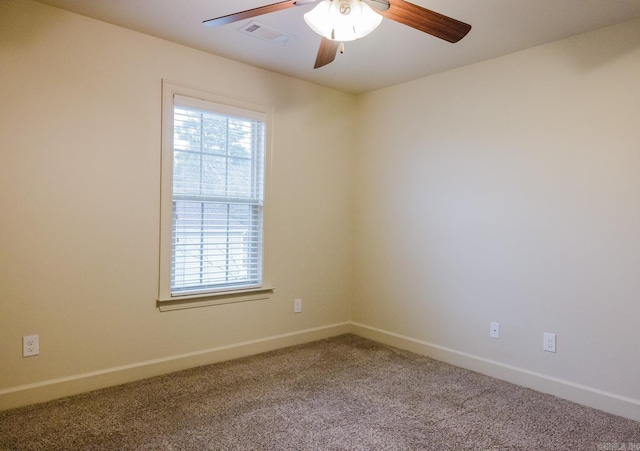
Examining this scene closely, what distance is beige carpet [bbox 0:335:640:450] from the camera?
2.21 meters

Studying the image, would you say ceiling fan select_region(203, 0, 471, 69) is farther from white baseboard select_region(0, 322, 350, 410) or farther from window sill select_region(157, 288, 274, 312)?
white baseboard select_region(0, 322, 350, 410)

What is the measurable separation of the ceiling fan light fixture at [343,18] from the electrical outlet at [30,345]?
8.04 feet


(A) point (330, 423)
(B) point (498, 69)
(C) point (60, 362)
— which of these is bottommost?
(A) point (330, 423)

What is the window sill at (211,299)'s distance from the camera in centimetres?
316

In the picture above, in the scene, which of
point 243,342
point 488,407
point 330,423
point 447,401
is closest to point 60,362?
point 243,342

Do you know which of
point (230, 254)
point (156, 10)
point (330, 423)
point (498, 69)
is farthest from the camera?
point (230, 254)

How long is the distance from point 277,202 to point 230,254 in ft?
2.08

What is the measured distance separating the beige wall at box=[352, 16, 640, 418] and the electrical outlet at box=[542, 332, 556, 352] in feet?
0.12

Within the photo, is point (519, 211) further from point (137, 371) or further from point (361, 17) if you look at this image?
point (137, 371)

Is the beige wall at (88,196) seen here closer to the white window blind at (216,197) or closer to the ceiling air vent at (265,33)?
the white window blind at (216,197)

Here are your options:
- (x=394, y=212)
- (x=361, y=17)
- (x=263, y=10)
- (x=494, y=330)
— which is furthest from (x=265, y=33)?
(x=494, y=330)

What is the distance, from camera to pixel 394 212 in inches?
157

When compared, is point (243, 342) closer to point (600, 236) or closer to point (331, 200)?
point (331, 200)

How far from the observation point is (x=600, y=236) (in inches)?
107
